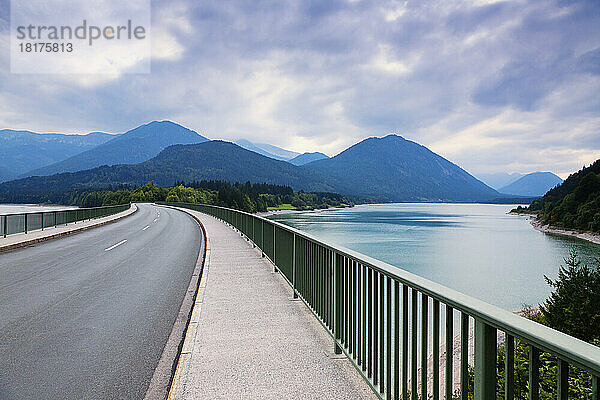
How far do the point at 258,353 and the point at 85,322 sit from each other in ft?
9.81

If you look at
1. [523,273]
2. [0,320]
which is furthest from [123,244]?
[523,273]

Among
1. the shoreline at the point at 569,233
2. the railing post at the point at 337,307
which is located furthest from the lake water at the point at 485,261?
the railing post at the point at 337,307

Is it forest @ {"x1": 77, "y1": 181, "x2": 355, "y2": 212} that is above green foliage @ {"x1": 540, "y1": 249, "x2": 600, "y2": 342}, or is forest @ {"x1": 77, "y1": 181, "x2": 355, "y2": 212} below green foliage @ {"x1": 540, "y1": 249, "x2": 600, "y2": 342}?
above

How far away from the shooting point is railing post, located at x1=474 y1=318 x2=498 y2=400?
6.87ft

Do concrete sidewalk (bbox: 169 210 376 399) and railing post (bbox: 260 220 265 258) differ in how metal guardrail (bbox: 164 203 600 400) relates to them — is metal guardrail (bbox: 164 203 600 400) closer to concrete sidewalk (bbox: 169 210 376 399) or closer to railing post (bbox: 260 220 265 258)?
concrete sidewalk (bbox: 169 210 376 399)

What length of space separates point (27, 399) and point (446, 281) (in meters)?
26.6

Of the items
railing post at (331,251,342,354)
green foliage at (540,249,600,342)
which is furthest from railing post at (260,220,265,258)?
green foliage at (540,249,600,342)

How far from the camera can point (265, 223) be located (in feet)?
40.4

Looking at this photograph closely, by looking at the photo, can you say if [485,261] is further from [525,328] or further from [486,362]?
[525,328]

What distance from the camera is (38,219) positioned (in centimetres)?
2252

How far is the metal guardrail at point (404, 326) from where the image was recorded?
1.79 metres

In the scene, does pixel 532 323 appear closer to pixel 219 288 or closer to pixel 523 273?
pixel 219 288

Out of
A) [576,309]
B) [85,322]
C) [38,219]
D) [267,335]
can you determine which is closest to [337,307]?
[267,335]

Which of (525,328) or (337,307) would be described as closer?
(525,328)
